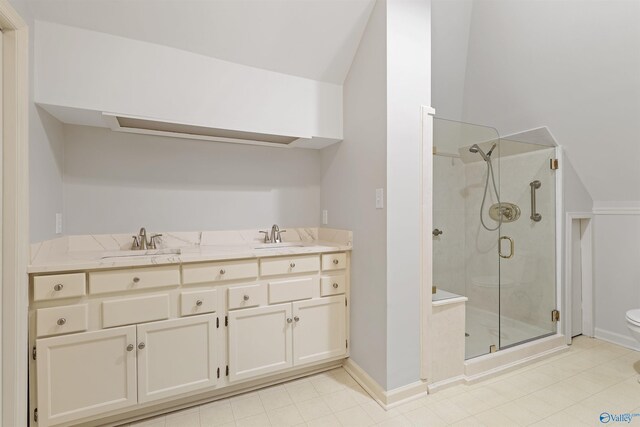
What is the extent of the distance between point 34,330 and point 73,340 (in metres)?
0.17

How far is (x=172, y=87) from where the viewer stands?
6.00 ft

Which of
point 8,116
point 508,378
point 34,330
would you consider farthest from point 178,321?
point 508,378

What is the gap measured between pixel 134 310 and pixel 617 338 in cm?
387

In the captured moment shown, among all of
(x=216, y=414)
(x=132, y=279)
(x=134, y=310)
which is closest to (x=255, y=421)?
(x=216, y=414)

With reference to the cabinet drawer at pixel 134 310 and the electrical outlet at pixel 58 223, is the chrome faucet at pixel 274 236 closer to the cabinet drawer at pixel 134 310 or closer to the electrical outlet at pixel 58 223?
the cabinet drawer at pixel 134 310

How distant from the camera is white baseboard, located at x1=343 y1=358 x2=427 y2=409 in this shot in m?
1.81

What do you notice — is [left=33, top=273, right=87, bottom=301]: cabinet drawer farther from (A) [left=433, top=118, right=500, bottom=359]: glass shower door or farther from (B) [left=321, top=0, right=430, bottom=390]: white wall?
(A) [left=433, top=118, right=500, bottom=359]: glass shower door

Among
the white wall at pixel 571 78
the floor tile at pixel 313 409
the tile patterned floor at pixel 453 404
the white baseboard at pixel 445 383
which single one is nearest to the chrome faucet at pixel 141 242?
the tile patterned floor at pixel 453 404

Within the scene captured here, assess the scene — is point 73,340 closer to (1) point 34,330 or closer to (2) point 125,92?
(1) point 34,330

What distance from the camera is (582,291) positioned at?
2818mm

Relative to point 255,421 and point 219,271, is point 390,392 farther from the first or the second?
point 219,271

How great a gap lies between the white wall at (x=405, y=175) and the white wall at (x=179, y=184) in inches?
39.1

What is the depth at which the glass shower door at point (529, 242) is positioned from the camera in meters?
2.53

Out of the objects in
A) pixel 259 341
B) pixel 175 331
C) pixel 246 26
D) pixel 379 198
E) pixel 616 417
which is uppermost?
pixel 246 26
